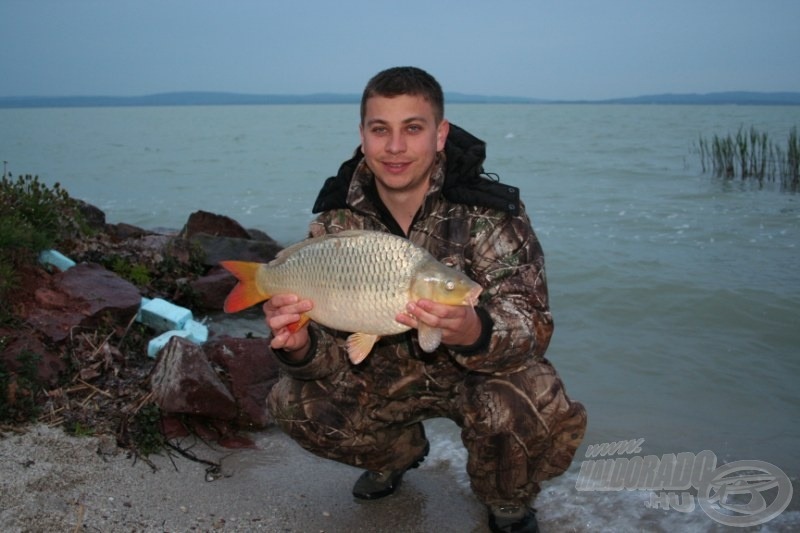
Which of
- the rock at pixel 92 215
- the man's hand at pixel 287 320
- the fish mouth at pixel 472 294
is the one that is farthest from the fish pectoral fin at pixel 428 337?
the rock at pixel 92 215

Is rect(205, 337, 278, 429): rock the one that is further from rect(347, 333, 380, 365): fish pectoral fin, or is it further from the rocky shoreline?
rect(347, 333, 380, 365): fish pectoral fin

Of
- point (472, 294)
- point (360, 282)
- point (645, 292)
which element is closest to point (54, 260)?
point (360, 282)

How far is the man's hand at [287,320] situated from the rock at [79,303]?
2.33m

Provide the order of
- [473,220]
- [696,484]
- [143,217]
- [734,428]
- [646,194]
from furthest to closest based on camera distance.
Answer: [646,194] < [143,217] < [734,428] < [696,484] < [473,220]

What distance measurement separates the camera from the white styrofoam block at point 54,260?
6.21 metres

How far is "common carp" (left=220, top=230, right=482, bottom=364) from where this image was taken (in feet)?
9.29

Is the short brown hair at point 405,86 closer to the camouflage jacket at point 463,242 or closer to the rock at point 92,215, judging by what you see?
the camouflage jacket at point 463,242

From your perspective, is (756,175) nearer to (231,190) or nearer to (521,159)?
(521,159)

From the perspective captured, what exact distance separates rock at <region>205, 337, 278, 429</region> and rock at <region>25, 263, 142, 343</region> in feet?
2.85

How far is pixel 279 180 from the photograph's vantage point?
24.2m

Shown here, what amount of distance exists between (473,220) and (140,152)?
35.9 meters

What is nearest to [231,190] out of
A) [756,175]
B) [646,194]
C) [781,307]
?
[646,194]

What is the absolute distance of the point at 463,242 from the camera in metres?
3.68

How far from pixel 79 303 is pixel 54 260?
1.14m
